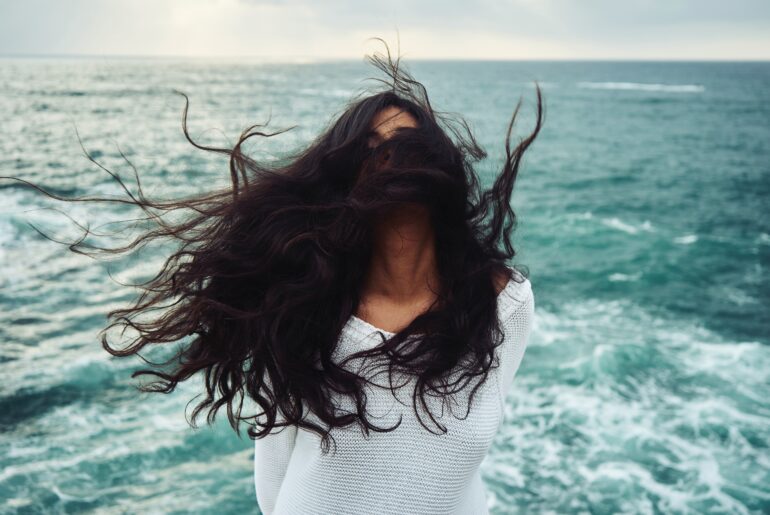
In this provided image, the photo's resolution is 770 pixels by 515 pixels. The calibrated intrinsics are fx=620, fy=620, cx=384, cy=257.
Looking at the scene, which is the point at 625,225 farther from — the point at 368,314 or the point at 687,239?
the point at 368,314

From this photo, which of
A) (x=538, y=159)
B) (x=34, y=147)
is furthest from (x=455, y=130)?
(x=538, y=159)

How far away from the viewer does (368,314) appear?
1.84 m

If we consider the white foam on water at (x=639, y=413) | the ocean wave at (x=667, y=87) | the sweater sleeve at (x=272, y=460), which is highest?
the ocean wave at (x=667, y=87)

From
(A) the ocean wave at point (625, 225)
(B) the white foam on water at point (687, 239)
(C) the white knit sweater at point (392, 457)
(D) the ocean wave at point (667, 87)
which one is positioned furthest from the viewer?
(D) the ocean wave at point (667, 87)

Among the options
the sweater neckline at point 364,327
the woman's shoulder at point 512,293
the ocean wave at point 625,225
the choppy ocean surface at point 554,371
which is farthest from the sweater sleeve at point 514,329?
the ocean wave at point 625,225

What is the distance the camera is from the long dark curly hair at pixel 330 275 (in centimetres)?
174

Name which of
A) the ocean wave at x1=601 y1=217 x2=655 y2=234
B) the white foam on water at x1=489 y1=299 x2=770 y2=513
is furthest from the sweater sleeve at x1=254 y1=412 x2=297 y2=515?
the ocean wave at x1=601 y1=217 x2=655 y2=234

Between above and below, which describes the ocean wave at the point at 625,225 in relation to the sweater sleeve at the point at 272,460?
below

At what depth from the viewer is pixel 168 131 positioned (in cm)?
3030

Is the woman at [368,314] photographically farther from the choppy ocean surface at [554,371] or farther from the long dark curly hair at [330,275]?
the choppy ocean surface at [554,371]

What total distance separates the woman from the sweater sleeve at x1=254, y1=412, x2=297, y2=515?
0.01 m

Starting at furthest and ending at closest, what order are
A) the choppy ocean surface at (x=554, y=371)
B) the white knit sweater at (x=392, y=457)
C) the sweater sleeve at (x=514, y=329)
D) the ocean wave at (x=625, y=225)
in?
the ocean wave at (x=625, y=225), the choppy ocean surface at (x=554, y=371), the sweater sleeve at (x=514, y=329), the white knit sweater at (x=392, y=457)

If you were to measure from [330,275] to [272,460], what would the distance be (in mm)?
714

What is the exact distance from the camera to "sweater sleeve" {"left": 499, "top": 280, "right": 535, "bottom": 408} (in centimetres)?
190
